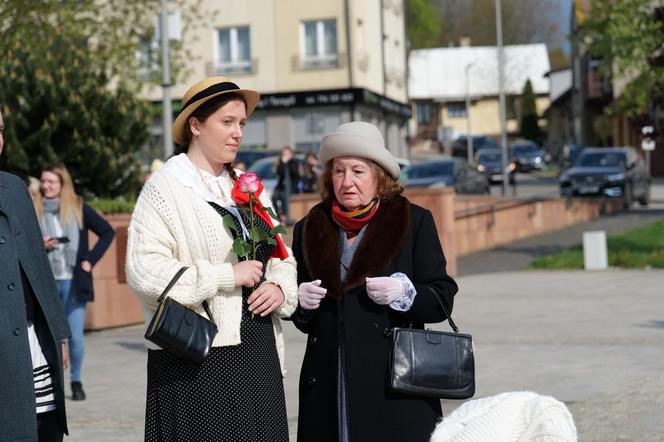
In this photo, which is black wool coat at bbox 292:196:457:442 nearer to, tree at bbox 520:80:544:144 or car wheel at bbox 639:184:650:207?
car wheel at bbox 639:184:650:207

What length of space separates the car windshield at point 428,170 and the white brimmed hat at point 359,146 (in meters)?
28.3

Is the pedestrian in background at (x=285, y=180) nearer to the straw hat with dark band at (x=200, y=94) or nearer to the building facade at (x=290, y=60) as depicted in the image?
the straw hat with dark band at (x=200, y=94)

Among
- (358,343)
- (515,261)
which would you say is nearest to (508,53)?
(515,261)

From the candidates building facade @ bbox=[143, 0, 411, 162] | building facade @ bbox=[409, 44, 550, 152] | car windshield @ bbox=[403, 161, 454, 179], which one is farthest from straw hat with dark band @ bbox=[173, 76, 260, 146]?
building facade @ bbox=[409, 44, 550, 152]

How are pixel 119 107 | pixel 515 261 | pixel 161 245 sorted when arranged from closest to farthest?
pixel 161 245
pixel 119 107
pixel 515 261

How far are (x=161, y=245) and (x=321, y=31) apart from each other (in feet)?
148

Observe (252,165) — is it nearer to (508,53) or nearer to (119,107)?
(119,107)

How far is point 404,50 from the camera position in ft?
196

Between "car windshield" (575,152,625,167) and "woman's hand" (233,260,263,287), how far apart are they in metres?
32.5

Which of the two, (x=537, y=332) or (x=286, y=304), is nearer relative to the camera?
(x=286, y=304)

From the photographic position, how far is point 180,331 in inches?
179

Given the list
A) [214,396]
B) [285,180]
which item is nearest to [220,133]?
[214,396]

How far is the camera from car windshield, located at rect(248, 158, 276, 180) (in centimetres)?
3084

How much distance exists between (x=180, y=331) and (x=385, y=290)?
84 cm
